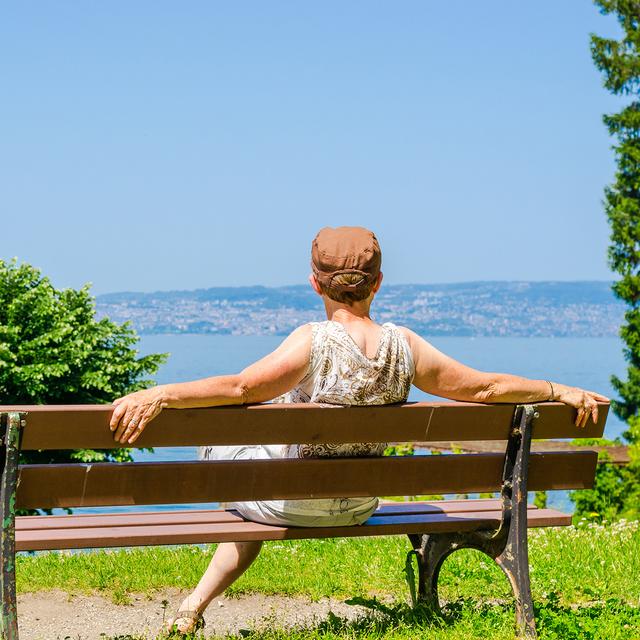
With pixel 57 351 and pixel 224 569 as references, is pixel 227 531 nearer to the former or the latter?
pixel 224 569

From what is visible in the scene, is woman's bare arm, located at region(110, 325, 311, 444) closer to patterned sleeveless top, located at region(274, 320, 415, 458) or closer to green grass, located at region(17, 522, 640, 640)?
patterned sleeveless top, located at region(274, 320, 415, 458)

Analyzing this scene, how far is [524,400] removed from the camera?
4.50m

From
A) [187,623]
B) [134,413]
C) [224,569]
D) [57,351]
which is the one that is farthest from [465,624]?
[57,351]

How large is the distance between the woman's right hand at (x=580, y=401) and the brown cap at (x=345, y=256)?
94cm

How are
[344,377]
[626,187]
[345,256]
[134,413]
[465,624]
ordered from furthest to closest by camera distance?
[626,187], [465,624], [345,256], [344,377], [134,413]

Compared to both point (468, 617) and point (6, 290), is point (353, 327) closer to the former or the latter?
point (468, 617)

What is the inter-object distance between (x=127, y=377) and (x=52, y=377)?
6.07 feet

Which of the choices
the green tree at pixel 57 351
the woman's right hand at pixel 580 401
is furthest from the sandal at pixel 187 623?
the green tree at pixel 57 351

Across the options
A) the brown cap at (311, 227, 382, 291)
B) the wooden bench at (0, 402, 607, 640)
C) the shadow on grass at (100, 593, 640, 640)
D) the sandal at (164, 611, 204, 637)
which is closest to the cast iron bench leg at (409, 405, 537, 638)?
the wooden bench at (0, 402, 607, 640)

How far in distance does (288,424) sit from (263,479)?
10.5 inches

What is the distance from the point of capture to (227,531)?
4199 mm

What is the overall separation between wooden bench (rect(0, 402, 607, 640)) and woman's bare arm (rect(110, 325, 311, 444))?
0.15 ft

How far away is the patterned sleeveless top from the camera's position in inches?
168

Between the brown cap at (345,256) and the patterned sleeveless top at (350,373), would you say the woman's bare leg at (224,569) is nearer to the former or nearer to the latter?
the patterned sleeveless top at (350,373)
